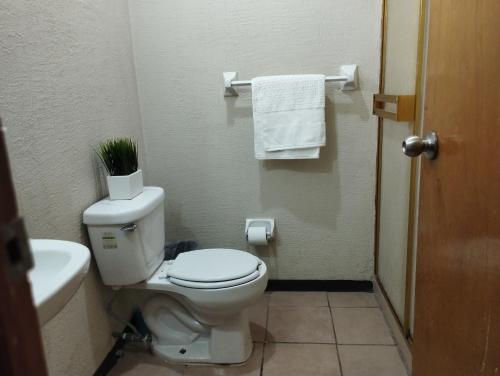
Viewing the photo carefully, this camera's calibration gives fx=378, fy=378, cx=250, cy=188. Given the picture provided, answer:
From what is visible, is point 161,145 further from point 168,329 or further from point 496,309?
point 496,309

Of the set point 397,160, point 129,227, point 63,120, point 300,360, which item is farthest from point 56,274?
point 397,160

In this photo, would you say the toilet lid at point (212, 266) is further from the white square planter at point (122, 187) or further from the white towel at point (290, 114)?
the white towel at point (290, 114)

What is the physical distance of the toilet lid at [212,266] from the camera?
1485 millimetres

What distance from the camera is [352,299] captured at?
81.0 inches

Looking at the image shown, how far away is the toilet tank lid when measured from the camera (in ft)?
4.57

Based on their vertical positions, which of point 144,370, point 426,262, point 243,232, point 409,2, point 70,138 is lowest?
point 144,370

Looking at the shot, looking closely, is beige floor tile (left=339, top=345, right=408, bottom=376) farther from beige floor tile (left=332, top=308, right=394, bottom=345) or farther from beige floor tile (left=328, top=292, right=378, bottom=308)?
beige floor tile (left=328, top=292, right=378, bottom=308)

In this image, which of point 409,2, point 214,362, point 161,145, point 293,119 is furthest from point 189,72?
point 214,362

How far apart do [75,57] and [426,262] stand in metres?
1.36

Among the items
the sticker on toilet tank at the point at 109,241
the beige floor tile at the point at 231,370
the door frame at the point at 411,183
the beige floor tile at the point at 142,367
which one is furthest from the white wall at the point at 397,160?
the sticker on toilet tank at the point at 109,241

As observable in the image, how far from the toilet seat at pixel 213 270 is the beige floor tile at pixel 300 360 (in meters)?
0.40

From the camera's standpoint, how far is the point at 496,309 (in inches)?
25.8

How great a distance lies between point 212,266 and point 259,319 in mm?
521

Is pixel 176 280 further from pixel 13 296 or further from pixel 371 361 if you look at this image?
pixel 13 296
